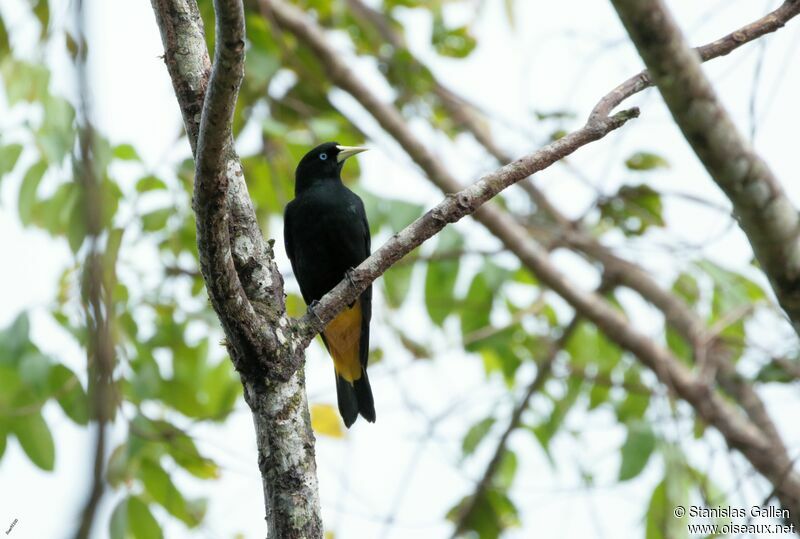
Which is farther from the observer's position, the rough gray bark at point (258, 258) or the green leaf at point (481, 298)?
the green leaf at point (481, 298)

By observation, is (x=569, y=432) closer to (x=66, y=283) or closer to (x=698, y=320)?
(x=698, y=320)

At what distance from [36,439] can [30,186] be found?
1446 millimetres

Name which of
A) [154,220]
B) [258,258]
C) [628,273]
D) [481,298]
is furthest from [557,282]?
[258,258]

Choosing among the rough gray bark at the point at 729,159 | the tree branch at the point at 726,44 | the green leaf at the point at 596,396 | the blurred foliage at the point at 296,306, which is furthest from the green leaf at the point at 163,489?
the rough gray bark at the point at 729,159

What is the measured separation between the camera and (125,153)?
5160 millimetres

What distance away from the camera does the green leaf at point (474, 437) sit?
19.1 ft

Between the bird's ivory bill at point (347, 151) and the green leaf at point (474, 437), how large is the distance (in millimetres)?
1805

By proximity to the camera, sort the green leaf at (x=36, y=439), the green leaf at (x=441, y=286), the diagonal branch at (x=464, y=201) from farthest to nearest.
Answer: the green leaf at (x=441, y=286) → the green leaf at (x=36, y=439) → the diagonal branch at (x=464, y=201)

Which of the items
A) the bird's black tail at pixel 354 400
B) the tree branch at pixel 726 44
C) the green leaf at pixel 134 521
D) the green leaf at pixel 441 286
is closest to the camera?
the tree branch at pixel 726 44

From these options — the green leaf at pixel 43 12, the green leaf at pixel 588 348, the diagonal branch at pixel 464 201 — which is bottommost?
the diagonal branch at pixel 464 201

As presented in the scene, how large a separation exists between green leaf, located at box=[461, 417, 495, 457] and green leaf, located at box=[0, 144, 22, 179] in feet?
9.84

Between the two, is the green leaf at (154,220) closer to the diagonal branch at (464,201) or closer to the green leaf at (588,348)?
the diagonal branch at (464,201)

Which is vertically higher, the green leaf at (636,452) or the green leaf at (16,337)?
the green leaf at (16,337)

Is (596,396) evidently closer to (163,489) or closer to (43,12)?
(163,489)
